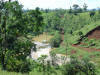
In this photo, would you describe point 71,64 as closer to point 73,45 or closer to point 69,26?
point 73,45

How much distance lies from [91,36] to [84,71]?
31051 millimetres

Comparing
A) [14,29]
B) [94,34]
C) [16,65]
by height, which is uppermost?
[14,29]

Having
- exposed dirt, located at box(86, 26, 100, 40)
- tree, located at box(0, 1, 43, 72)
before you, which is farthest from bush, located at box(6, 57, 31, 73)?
exposed dirt, located at box(86, 26, 100, 40)

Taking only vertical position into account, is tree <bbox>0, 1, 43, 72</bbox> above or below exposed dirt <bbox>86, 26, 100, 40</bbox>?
above

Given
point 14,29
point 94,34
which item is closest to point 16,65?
point 14,29

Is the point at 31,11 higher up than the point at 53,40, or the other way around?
the point at 31,11

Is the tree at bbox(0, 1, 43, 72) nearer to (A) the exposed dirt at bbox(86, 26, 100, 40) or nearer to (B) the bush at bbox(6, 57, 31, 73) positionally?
(B) the bush at bbox(6, 57, 31, 73)

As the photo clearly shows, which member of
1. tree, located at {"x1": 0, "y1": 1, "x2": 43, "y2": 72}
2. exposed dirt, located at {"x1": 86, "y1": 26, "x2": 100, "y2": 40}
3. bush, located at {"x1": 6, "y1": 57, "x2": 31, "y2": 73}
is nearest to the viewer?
tree, located at {"x1": 0, "y1": 1, "x2": 43, "y2": 72}

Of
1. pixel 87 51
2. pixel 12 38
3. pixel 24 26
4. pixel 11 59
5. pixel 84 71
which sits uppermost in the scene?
pixel 24 26

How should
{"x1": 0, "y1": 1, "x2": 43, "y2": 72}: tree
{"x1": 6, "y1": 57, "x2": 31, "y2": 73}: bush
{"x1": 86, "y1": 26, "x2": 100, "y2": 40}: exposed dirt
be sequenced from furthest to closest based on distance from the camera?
1. {"x1": 86, "y1": 26, "x2": 100, "y2": 40}: exposed dirt
2. {"x1": 6, "y1": 57, "x2": 31, "y2": 73}: bush
3. {"x1": 0, "y1": 1, "x2": 43, "y2": 72}: tree

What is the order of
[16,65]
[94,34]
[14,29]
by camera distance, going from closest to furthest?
1. [14,29]
2. [16,65]
3. [94,34]

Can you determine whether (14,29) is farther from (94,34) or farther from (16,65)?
(94,34)

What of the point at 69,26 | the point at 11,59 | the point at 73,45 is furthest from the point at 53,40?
the point at 11,59

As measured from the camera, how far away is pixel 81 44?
4453cm
